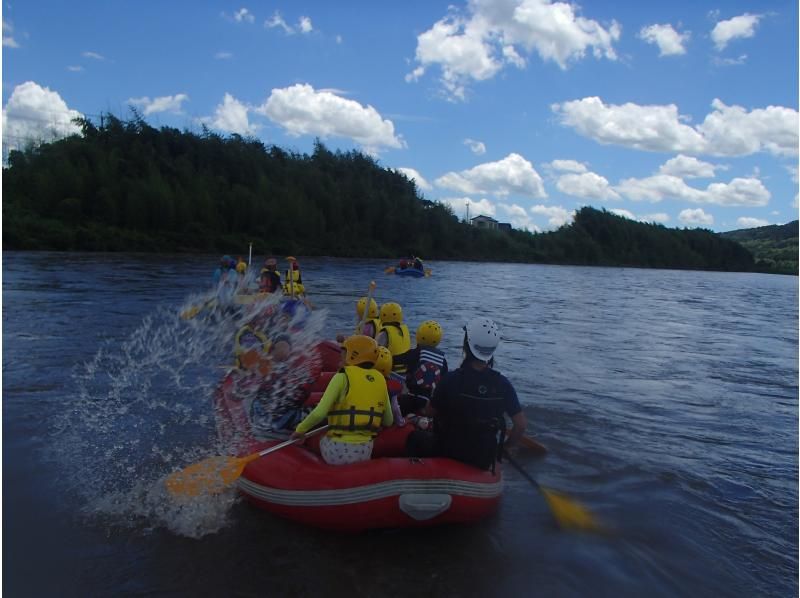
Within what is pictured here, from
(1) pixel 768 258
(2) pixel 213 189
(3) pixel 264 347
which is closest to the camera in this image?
(3) pixel 264 347

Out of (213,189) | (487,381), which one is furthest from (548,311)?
(213,189)

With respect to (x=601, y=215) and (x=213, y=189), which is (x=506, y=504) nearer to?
(x=213, y=189)

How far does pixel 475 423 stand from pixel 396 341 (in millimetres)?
2162

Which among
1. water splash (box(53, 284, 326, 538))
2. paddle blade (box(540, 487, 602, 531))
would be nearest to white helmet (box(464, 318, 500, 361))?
paddle blade (box(540, 487, 602, 531))

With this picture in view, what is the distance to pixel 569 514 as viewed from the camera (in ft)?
17.7

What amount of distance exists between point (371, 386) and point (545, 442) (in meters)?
3.56

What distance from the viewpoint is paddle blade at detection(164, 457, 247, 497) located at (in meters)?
4.92

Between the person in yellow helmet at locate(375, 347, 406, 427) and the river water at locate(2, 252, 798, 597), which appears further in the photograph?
the person in yellow helmet at locate(375, 347, 406, 427)

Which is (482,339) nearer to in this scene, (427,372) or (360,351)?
(360,351)

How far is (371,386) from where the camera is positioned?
4617mm

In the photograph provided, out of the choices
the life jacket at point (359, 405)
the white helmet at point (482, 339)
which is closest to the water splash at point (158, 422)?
the life jacket at point (359, 405)

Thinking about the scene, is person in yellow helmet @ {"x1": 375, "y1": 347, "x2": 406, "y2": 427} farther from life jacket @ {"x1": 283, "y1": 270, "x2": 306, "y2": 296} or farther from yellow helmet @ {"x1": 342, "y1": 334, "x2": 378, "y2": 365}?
life jacket @ {"x1": 283, "y1": 270, "x2": 306, "y2": 296}

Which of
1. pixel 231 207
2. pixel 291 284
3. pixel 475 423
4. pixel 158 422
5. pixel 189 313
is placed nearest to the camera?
pixel 475 423

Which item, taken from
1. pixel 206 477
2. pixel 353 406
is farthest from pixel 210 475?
pixel 353 406
